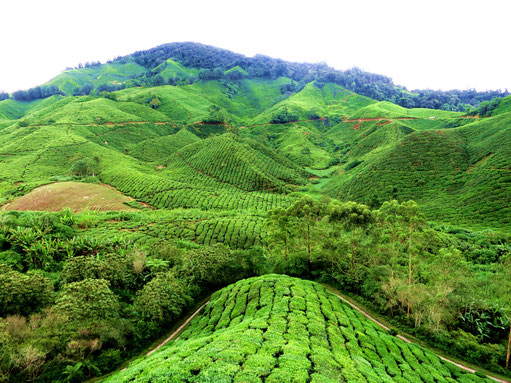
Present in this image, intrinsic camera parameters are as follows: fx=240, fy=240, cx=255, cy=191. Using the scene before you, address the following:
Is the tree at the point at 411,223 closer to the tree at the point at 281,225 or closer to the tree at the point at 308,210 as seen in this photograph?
the tree at the point at 308,210

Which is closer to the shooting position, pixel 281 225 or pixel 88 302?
pixel 88 302

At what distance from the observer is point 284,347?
1567cm

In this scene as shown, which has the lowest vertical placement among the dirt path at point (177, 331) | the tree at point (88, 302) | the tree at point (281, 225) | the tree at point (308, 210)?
the dirt path at point (177, 331)

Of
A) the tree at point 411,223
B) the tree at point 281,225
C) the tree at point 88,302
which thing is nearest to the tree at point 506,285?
the tree at point 411,223

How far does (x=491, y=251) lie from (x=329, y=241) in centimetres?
2829

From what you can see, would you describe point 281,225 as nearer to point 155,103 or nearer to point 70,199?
point 70,199

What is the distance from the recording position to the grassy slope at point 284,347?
13109 millimetres

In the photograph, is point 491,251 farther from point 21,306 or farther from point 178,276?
point 21,306

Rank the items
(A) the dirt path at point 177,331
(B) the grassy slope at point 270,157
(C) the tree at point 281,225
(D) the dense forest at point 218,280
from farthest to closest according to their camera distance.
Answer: (B) the grassy slope at point 270,157
(C) the tree at point 281,225
(A) the dirt path at point 177,331
(D) the dense forest at point 218,280

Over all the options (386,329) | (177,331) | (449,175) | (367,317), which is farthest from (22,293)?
(449,175)

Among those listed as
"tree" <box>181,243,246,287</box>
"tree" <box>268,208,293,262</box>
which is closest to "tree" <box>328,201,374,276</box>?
"tree" <box>268,208,293,262</box>

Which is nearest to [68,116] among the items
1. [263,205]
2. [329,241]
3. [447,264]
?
[263,205]

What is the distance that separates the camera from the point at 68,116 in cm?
13650

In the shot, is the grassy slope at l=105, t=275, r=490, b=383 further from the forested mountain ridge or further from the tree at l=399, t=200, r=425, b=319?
the tree at l=399, t=200, r=425, b=319
